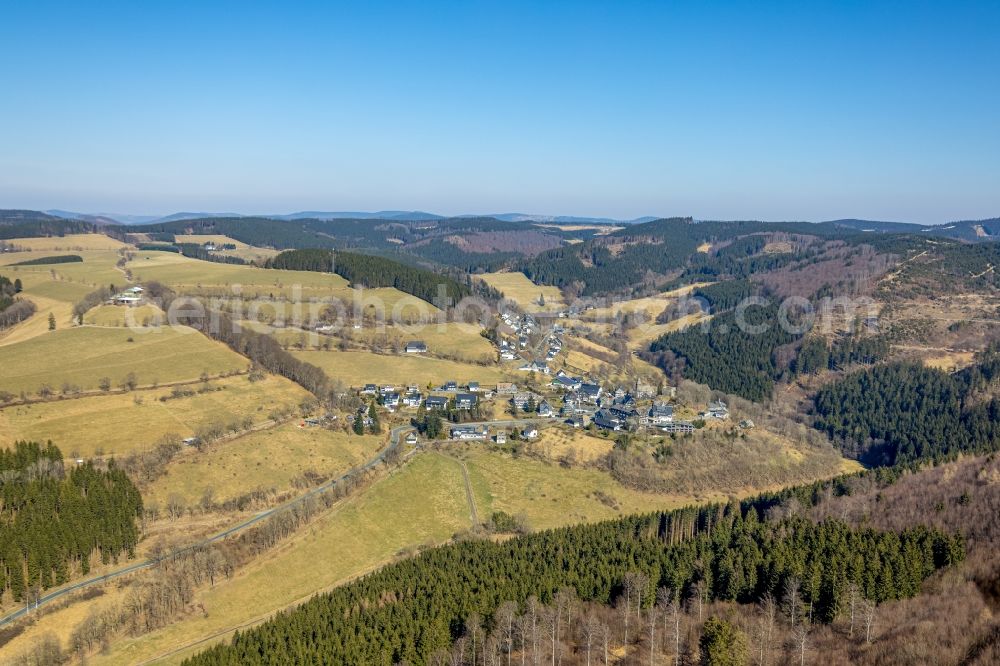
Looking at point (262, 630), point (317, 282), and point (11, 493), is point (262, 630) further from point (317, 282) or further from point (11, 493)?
point (317, 282)

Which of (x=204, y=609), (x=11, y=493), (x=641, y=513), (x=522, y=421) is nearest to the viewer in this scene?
(x=204, y=609)

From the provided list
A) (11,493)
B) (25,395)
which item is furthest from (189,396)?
(11,493)

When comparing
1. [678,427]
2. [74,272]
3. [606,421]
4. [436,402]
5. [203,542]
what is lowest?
[203,542]

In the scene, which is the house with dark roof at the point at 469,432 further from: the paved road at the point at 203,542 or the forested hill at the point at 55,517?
the forested hill at the point at 55,517

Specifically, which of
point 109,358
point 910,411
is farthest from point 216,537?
point 910,411

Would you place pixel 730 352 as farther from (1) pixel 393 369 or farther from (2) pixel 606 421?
(1) pixel 393 369

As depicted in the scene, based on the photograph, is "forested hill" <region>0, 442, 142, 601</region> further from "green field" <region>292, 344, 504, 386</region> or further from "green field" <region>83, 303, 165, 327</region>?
"green field" <region>83, 303, 165, 327</region>

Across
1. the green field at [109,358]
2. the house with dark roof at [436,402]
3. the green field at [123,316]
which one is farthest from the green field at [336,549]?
the green field at [123,316]
